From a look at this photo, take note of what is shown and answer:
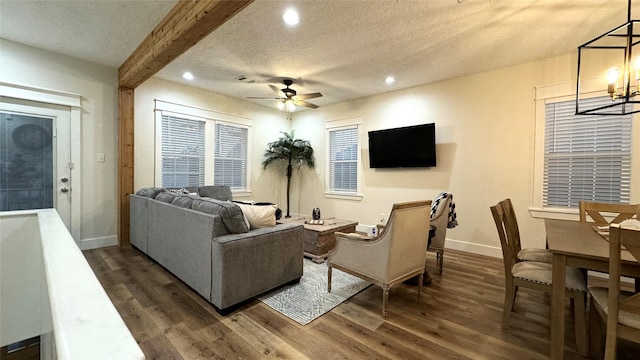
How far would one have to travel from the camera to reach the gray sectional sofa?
2.25 metres

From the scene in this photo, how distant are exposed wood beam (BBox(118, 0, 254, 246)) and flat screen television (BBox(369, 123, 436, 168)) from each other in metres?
3.39

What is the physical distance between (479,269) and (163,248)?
12.6ft

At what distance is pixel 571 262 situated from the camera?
1.62 meters

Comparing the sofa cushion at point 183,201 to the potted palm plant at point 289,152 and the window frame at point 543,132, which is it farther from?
the window frame at point 543,132

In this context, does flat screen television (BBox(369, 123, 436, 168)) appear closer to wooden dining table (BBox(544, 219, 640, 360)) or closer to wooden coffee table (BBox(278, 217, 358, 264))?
wooden coffee table (BBox(278, 217, 358, 264))

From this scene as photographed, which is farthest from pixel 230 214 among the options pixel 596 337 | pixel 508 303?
pixel 596 337

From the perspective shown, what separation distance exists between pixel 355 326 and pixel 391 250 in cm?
66

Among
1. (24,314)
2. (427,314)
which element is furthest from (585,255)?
(24,314)

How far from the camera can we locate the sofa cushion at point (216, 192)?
4.73 meters

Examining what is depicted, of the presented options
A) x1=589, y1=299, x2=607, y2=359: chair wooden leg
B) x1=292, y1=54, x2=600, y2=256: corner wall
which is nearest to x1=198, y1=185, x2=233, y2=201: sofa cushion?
x1=292, y1=54, x2=600, y2=256: corner wall

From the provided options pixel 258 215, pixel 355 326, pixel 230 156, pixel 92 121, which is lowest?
pixel 355 326

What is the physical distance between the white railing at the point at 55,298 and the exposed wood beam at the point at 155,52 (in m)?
1.56

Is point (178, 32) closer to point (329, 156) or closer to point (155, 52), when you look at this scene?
point (155, 52)

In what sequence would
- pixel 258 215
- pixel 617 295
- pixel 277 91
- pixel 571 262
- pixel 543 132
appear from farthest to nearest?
pixel 277 91 → pixel 543 132 → pixel 258 215 → pixel 571 262 → pixel 617 295
